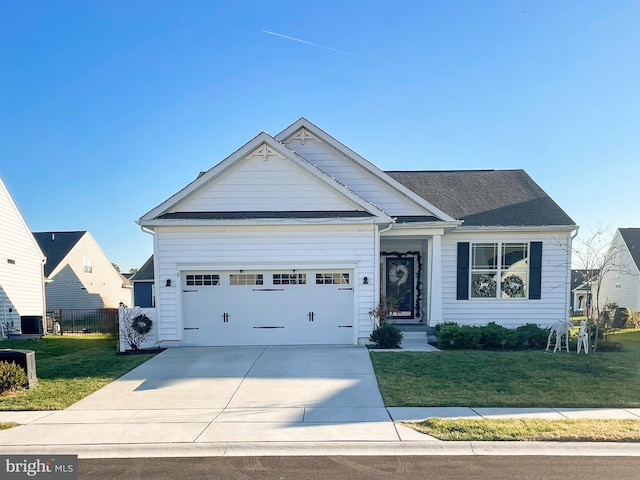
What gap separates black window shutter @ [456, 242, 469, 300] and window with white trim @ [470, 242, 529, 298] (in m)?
0.22

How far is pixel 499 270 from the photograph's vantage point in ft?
42.4

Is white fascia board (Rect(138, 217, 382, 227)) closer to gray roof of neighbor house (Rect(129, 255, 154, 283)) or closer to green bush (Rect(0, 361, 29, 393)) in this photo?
green bush (Rect(0, 361, 29, 393))

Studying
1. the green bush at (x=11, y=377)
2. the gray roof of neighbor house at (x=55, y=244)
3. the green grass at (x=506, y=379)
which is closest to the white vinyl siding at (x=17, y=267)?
the gray roof of neighbor house at (x=55, y=244)

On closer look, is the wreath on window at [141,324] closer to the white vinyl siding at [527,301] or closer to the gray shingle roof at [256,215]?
the gray shingle roof at [256,215]

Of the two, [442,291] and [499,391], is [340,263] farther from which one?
[499,391]

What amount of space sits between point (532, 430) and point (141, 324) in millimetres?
10099

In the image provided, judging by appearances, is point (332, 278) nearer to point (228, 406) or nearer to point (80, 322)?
point (228, 406)

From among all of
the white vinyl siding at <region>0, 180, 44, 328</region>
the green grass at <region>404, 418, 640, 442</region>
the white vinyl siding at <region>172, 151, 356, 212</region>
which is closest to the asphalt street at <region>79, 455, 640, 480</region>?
the green grass at <region>404, 418, 640, 442</region>

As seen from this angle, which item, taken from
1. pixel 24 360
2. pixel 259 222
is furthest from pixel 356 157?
pixel 24 360

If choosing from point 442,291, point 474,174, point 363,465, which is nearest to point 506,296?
point 442,291

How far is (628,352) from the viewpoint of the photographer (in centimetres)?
1069

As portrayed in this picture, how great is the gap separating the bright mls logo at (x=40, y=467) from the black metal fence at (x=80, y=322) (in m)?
15.3

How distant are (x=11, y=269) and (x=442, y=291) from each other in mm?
19108

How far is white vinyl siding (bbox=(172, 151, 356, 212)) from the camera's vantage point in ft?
38.4
